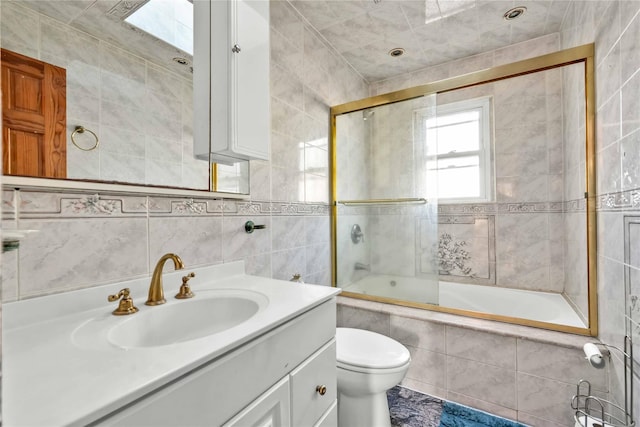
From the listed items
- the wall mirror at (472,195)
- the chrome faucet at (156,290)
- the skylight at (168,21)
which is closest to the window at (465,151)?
the wall mirror at (472,195)

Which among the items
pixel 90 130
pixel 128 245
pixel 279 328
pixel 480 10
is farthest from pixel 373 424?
pixel 480 10

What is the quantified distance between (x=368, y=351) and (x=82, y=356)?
120 centimetres

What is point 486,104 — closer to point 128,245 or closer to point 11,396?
point 128,245

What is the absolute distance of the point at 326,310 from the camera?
1.09m

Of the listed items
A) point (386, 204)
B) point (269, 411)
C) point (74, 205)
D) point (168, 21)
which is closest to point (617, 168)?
point (386, 204)

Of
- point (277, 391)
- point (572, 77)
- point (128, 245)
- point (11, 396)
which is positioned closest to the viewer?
point (11, 396)

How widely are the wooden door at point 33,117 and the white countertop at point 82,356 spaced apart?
0.36m

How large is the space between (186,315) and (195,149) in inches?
25.1

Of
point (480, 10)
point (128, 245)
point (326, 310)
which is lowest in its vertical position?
point (326, 310)

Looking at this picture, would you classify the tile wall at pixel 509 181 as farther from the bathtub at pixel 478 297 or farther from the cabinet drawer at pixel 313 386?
the cabinet drawer at pixel 313 386

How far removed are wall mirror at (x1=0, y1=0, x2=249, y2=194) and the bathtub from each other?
142 centimetres

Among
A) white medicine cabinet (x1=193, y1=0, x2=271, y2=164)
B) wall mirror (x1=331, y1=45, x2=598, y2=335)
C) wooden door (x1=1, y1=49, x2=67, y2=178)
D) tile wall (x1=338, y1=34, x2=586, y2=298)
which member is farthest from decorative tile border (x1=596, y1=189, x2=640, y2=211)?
wooden door (x1=1, y1=49, x2=67, y2=178)

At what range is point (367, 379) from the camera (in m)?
1.37

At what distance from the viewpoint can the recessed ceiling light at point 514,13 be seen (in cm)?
198
